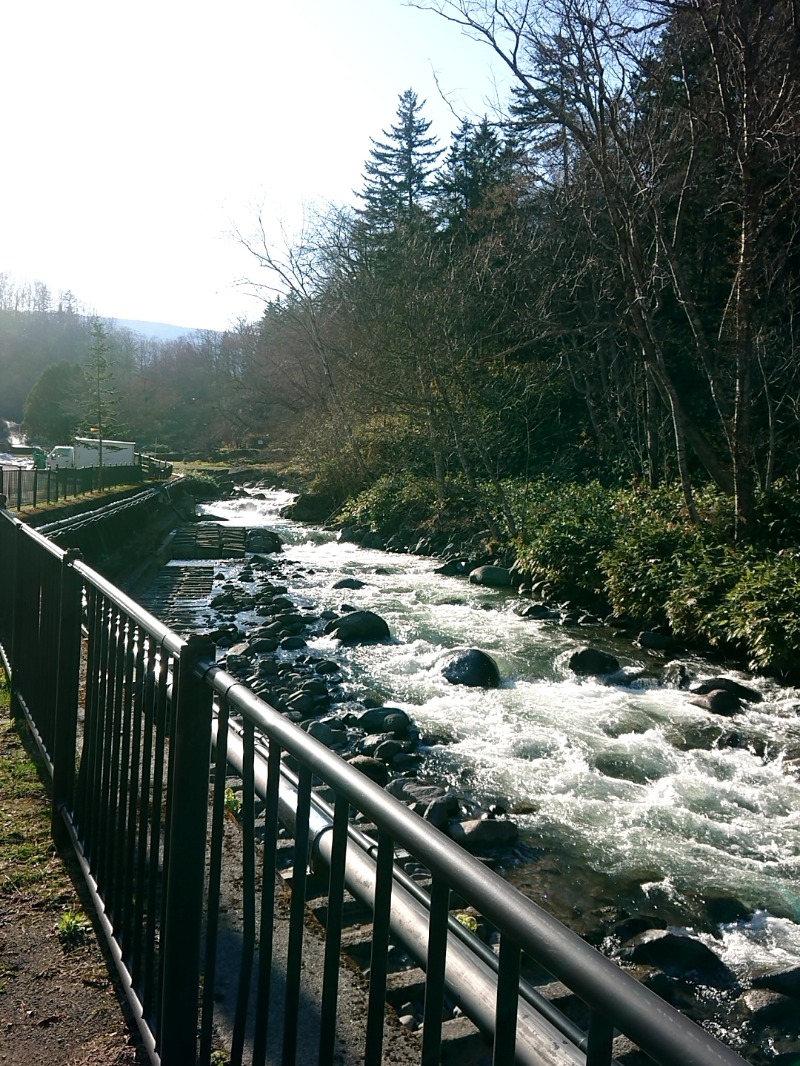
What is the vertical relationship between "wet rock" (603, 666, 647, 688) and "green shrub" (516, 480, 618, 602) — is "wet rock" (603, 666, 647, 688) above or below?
below

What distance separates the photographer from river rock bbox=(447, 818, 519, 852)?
7426mm

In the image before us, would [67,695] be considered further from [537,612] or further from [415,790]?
[537,612]

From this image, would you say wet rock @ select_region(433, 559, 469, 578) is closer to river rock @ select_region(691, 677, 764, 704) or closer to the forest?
the forest

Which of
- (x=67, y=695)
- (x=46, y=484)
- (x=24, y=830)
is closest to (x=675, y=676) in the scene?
(x=24, y=830)

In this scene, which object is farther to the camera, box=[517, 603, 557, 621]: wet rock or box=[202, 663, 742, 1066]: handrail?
box=[517, 603, 557, 621]: wet rock

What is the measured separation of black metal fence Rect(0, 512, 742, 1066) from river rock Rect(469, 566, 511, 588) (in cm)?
1735

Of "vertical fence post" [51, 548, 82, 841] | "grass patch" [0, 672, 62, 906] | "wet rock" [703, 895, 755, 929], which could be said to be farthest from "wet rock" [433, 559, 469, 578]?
"vertical fence post" [51, 548, 82, 841]

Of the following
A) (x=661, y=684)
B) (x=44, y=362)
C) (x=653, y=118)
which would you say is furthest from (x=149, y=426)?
(x=661, y=684)

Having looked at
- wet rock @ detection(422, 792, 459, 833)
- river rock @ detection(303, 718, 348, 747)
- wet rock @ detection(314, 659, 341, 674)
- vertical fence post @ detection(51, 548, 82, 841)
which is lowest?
wet rock @ detection(314, 659, 341, 674)

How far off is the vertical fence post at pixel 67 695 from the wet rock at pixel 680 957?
3431 mm

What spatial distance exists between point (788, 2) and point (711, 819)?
529 inches

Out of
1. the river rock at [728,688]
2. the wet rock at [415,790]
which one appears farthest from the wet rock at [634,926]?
the river rock at [728,688]

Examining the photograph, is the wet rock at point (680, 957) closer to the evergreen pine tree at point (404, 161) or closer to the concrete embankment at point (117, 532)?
the concrete embankment at point (117, 532)

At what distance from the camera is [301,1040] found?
276cm
